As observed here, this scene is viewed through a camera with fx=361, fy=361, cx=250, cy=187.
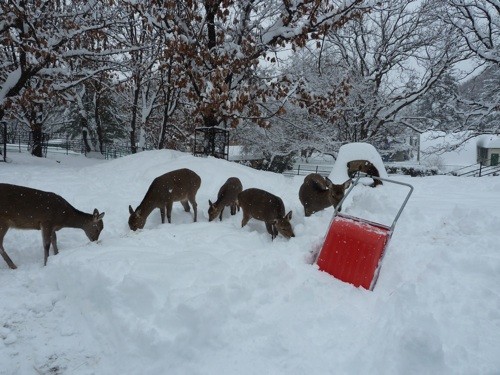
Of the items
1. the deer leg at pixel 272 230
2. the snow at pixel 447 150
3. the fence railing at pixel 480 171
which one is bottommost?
the deer leg at pixel 272 230

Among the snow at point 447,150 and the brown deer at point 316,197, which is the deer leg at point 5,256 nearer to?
the brown deer at point 316,197

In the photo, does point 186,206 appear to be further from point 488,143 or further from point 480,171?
point 488,143

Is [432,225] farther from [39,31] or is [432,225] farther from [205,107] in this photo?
[39,31]

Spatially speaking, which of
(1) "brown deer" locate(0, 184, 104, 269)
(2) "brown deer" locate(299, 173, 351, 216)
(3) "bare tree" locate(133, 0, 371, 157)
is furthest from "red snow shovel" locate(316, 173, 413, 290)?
(3) "bare tree" locate(133, 0, 371, 157)

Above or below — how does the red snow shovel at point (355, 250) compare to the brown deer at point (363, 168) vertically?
below

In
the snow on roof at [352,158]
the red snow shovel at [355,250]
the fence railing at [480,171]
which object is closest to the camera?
the red snow shovel at [355,250]

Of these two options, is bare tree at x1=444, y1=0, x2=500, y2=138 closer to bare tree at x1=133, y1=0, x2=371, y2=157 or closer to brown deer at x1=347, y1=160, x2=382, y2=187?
bare tree at x1=133, y1=0, x2=371, y2=157


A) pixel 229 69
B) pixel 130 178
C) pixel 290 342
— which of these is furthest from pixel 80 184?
pixel 290 342

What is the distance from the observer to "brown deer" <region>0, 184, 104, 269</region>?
5.34 m

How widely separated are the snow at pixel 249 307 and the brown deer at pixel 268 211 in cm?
49

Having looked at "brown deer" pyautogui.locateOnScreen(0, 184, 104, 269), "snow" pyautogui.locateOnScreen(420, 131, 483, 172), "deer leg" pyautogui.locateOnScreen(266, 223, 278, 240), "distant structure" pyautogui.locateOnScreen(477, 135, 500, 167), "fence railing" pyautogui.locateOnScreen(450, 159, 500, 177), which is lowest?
"deer leg" pyautogui.locateOnScreen(266, 223, 278, 240)

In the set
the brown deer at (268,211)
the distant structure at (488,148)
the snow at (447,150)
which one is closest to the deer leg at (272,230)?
the brown deer at (268,211)

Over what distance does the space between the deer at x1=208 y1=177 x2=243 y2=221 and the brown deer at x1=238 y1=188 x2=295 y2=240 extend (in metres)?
0.56

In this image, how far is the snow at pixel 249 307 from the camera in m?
3.14
